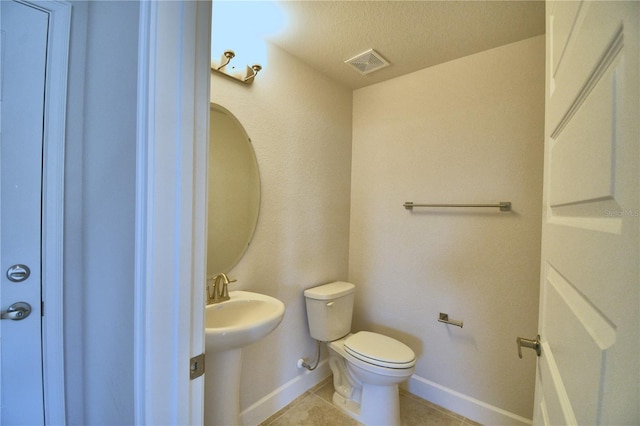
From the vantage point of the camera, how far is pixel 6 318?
83 cm

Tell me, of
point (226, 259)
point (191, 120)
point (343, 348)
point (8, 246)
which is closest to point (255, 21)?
point (191, 120)

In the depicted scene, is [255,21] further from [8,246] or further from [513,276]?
[513,276]

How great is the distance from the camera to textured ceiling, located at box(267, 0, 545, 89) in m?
1.29

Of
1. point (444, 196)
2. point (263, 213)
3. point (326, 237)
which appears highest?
point (444, 196)

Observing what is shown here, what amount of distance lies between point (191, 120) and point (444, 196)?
168 cm

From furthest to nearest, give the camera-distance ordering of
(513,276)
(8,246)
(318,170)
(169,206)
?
(318,170), (513,276), (8,246), (169,206)

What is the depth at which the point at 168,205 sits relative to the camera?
555mm

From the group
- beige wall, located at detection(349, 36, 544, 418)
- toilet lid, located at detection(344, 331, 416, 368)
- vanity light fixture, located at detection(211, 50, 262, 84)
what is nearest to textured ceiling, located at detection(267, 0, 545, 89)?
beige wall, located at detection(349, 36, 544, 418)

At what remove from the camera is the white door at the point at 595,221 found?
300 mm

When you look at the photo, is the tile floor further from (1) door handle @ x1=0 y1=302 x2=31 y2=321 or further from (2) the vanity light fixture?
(2) the vanity light fixture

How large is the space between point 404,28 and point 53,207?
6.01ft

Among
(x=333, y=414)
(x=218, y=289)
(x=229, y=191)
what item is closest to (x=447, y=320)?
(x=333, y=414)

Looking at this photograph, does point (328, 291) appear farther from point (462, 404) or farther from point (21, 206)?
point (21, 206)

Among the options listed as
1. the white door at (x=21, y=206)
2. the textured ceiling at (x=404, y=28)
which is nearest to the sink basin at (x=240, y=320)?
the white door at (x=21, y=206)
